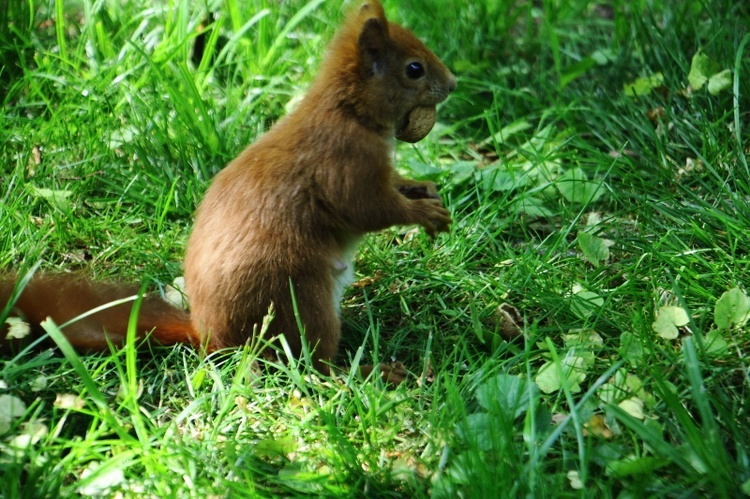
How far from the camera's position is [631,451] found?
2123mm

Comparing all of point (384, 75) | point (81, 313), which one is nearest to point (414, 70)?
point (384, 75)

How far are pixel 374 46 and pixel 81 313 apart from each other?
113 cm

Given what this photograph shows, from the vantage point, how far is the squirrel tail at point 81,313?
95.8 inches

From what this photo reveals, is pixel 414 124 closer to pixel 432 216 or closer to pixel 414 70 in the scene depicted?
pixel 414 70

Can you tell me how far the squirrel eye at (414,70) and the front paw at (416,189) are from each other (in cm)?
34

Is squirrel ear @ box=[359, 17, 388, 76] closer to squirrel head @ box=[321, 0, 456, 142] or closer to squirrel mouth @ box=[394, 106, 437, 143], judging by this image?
squirrel head @ box=[321, 0, 456, 142]

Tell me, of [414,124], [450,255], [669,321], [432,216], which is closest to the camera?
[669,321]

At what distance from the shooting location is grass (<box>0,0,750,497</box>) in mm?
2096

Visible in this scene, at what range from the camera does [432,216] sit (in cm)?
271

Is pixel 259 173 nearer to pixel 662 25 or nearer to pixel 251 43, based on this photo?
pixel 251 43

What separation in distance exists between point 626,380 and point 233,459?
3.19 ft

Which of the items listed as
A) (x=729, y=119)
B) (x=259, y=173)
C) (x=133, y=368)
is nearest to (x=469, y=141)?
(x=729, y=119)

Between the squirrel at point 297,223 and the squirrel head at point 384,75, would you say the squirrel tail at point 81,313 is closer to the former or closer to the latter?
the squirrel at point 297,223

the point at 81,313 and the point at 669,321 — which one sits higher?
the point at 81,313
